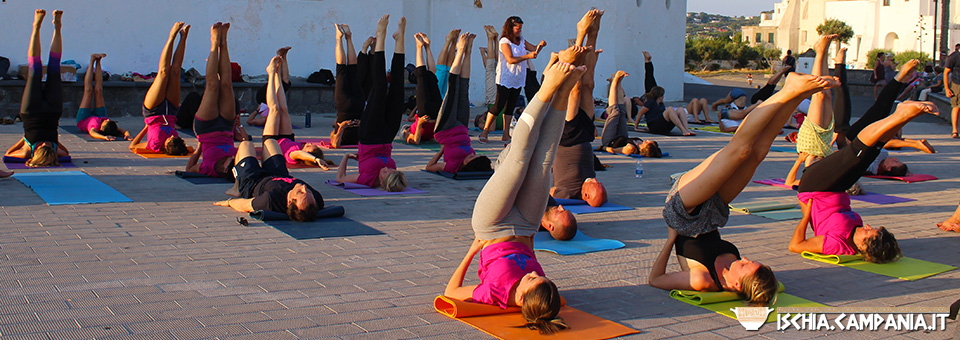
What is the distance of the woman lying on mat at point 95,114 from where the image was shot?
11.1 m

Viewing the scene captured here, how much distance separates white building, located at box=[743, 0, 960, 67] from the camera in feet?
174

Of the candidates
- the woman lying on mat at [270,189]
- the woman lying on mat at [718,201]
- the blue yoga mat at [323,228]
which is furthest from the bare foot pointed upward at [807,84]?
the woman lying on mat at [270,189]

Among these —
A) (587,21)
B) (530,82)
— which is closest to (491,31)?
(530,82)

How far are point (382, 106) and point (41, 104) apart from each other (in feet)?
12.1

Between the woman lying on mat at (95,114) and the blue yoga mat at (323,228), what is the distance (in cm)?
624

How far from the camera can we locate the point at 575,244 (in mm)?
5609

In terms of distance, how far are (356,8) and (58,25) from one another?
10175 millimetres

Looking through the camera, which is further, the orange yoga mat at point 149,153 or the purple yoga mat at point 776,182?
the orange yoga mat at point 149,153

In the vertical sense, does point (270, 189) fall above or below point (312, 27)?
below

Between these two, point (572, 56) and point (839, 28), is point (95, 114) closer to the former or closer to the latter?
point (572, 56)

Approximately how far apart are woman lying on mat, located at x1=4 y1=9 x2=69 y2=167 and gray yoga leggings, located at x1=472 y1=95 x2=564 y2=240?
20.8 feet

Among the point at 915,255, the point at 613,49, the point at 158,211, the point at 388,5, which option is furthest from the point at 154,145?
the point at 613,49

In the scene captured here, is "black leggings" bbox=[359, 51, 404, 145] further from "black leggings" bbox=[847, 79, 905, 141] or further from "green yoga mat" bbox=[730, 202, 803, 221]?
"black leggings" bbox=[847, 79, 905, 141]

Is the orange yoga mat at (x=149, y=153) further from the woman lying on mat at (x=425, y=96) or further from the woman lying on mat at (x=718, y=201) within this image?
the woman lying on mat at (x=718, y=201)
